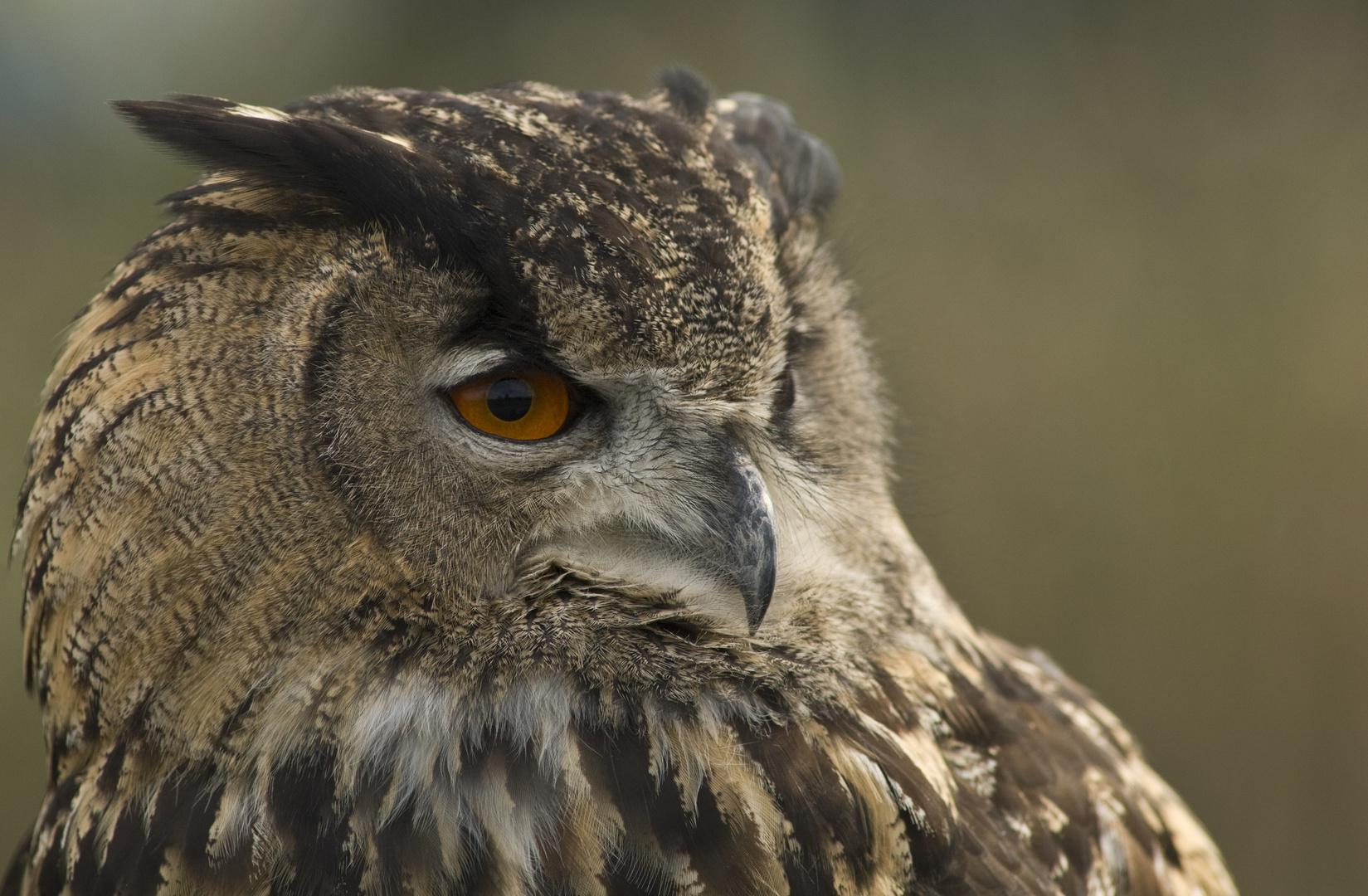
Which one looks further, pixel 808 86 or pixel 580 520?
pixel 808 86

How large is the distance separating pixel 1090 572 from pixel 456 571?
2.55 m

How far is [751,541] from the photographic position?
962mm

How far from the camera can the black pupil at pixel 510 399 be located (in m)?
0.93

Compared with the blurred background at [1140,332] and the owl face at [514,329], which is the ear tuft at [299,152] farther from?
the blurred background at [1140,332]

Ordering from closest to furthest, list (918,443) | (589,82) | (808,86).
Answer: (918,443)
(808,86)
(589,82)

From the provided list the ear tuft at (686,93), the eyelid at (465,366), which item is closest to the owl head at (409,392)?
the eyelid at (465,366)

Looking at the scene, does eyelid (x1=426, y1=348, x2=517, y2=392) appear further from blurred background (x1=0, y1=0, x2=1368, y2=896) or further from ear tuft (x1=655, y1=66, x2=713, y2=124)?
blurred background (x1=0, y1=0, x2=1368, y2=896)

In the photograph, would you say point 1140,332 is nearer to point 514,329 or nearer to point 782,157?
point 782,157

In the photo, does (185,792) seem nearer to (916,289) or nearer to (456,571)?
(456,571)

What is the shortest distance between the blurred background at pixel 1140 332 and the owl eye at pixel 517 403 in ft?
6.59

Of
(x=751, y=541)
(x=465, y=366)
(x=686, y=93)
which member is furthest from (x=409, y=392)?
(x=686, y=93)

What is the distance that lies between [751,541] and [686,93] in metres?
0.58

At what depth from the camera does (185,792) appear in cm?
94

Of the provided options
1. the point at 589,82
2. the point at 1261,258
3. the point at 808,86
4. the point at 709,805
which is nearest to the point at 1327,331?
the point at 1261,258
